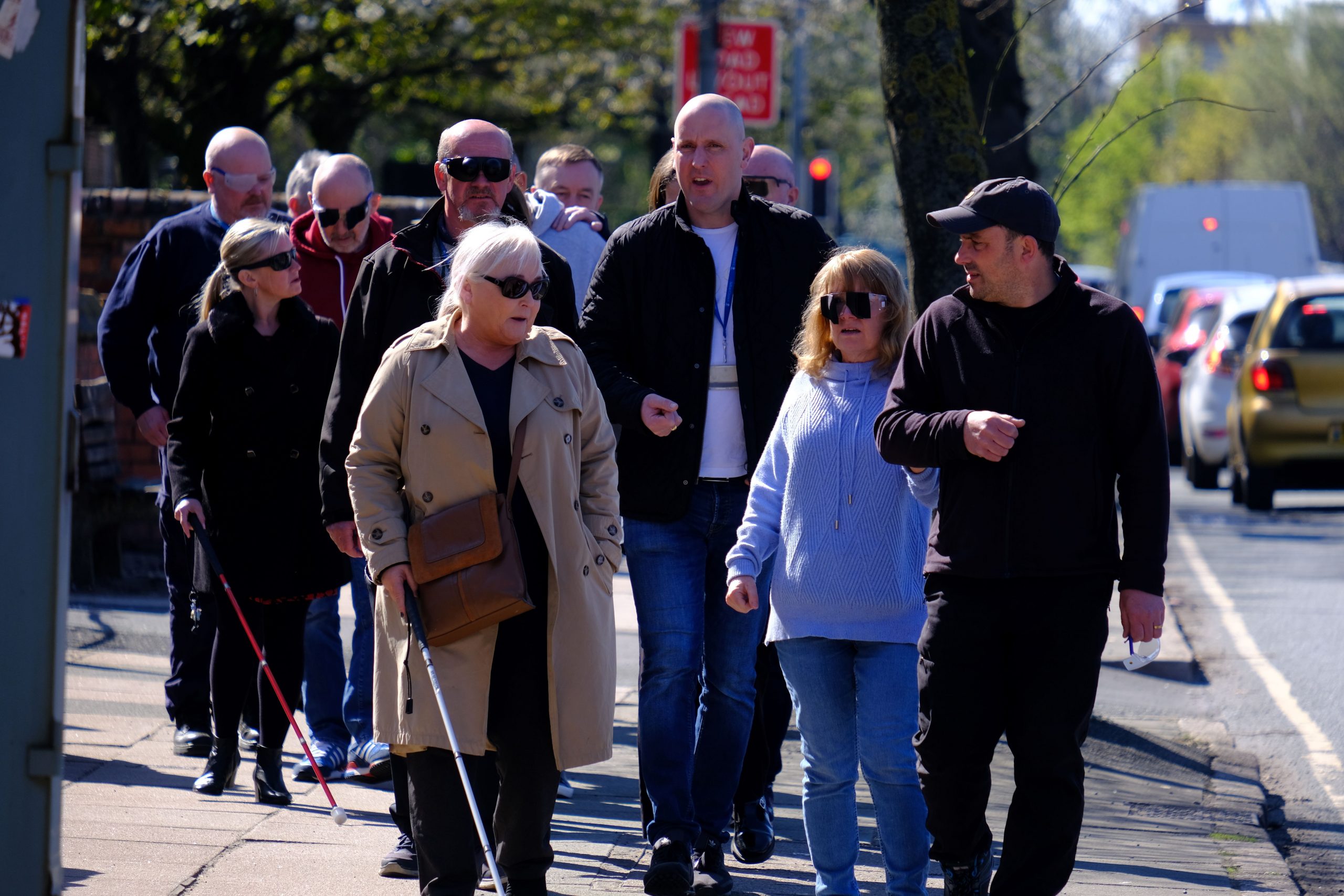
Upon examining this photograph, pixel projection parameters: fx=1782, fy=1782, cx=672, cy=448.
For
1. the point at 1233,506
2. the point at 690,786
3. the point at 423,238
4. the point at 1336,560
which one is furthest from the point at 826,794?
the point at 1233,506

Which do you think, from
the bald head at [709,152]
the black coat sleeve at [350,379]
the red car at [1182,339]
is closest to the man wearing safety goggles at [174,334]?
the black coat sleeve at [350,379]

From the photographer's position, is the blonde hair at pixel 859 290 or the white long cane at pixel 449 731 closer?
the white long cane at pixel 449 731

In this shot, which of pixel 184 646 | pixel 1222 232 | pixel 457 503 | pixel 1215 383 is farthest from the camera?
pixel 1222 232

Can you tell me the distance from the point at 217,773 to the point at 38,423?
298 cm

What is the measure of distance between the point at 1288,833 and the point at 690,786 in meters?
2.25

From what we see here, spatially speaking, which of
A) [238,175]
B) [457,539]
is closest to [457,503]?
[457,539]

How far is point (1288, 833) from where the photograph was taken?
606cm

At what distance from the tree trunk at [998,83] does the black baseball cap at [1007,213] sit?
482 cm

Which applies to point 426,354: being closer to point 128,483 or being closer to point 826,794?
point 826,794

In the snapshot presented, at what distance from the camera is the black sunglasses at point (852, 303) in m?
4.66

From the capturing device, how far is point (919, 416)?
4320 mm

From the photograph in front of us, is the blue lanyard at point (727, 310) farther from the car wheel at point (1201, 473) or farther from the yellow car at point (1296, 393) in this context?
the car wheel at point (1201, 473)

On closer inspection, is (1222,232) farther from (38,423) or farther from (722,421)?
(38,423)

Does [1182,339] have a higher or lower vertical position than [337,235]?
higher
